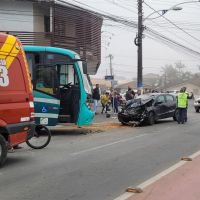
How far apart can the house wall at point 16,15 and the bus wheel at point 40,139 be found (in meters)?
18.0

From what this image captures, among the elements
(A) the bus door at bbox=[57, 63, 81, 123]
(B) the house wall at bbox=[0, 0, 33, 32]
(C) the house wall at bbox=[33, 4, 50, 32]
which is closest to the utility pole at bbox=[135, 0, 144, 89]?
(C) the house wall at bbox=[33, 4, 50, 32]

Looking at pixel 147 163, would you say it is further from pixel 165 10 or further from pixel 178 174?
pixel 165 10

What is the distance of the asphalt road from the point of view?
26.0ft

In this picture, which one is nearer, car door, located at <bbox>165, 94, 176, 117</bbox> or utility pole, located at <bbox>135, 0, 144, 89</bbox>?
car door, located at <bbox>165, 94, 176, 117</bbox>

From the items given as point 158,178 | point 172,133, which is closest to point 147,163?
point 158,178

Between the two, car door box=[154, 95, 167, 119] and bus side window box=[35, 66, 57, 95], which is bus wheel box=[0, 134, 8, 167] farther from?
car door box=[154, 95, 167, 119]

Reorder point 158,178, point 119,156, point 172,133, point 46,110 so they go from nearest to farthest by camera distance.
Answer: point 158,178
point 119,156
point 46,110
point 172,133

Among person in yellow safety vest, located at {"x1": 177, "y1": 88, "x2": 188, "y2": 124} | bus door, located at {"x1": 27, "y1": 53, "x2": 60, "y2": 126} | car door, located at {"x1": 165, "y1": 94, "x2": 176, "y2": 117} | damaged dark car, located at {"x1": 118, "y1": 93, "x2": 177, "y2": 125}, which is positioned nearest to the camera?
bus door, located at {"x1": 27, "y1": 53, "x2": 60, "y2": 126}

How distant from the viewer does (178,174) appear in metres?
9.21

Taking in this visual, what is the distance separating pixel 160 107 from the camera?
22.6 metres

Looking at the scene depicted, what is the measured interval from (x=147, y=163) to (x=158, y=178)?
1.98 metres

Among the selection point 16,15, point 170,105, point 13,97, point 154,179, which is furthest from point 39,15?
point 154,179

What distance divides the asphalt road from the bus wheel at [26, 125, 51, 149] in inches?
8.7

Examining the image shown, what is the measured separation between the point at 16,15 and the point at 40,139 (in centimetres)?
1857
